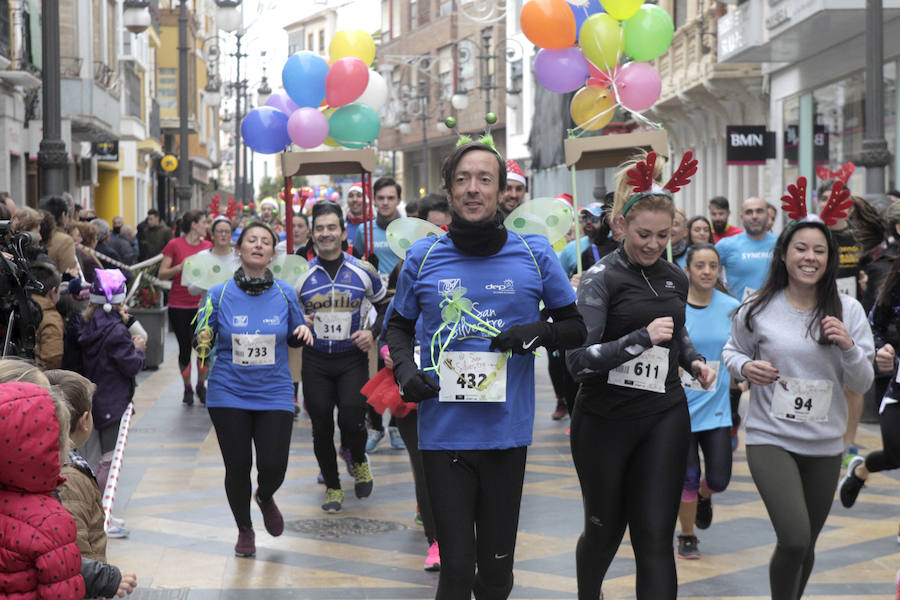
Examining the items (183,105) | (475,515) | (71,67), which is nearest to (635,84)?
(475,515)

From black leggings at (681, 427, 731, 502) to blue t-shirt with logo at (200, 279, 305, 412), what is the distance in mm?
2225

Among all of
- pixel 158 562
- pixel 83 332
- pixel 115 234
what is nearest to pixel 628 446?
pixel 158 562

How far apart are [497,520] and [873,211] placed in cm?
478

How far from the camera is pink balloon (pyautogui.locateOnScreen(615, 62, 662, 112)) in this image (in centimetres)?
988

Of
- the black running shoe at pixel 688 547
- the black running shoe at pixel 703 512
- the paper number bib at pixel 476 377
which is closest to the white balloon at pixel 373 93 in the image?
the black running shoe at pixel 703 512

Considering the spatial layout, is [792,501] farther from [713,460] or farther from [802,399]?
[713,460]

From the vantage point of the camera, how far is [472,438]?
502 cm

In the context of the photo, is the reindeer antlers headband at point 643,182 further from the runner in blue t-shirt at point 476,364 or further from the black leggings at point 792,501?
the black leggings at point 792,501

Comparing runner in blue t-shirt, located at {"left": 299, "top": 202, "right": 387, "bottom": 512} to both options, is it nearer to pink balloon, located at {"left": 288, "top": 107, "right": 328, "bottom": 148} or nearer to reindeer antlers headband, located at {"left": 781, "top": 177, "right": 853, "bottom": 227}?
pink balloon, located at {"left": 288, "top": 107, "right": 328, "bottom": 148}

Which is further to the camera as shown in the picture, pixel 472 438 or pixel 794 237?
pixel 794 237

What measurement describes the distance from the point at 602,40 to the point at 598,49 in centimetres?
7

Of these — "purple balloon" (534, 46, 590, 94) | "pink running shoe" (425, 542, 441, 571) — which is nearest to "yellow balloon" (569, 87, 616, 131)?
"purple balloon" (534, 46, 590, 94)

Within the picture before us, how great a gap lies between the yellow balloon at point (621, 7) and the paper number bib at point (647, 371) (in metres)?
4.86

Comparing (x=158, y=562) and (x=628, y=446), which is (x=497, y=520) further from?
(x=158, y=562)
